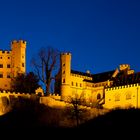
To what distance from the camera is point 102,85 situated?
403 feet

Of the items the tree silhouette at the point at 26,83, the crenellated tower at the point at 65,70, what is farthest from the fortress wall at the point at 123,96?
the tree silhouette at the point at 26,83

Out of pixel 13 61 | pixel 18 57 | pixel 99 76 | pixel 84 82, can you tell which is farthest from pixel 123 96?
A: pixel 13 61

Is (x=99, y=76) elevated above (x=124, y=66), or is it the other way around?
(x=124, y=66)

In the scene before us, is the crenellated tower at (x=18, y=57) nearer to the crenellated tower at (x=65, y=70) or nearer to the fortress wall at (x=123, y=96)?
the crenellated tower at (x=65, y=70)

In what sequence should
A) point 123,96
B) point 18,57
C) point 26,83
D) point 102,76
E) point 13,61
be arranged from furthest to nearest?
point 102,76 → point 18,57 → point 13,61 → point 123,96 → point 26,83

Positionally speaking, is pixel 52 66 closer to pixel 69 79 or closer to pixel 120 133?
Result: pixel 69 79

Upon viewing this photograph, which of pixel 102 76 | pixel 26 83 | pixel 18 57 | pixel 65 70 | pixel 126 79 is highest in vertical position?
pixel 18 57

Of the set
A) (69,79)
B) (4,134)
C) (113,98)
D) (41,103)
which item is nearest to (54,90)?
(69,79)

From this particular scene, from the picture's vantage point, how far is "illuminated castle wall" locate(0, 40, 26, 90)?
386ft

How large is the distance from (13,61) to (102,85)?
18.4m

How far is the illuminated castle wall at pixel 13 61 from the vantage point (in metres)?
118

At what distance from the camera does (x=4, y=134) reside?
260 feet

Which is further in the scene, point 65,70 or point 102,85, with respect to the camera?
point 102,85

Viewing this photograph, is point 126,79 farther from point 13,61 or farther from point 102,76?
point 13,61
